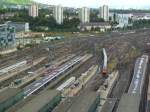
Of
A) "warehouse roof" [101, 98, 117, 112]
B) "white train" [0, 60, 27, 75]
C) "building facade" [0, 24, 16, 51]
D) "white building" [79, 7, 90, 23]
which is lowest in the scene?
"white train" [0, 60, 27, 75]

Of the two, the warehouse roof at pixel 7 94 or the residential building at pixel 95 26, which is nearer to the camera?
the warehouse roof at pixel 7 94

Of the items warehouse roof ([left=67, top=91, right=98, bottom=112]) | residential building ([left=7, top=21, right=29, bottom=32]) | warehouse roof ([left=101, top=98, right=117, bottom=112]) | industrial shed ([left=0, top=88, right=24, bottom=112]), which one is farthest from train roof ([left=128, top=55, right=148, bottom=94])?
residential building ([left=7, top=21, right=29, bottom=32])

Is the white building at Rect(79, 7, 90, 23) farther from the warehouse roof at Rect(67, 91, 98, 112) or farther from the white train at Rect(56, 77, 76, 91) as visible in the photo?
the warehouse roof at Rect(67, 91, 98, 112)

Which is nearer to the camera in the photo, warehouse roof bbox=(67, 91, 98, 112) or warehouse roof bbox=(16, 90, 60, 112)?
warehouse roof bbox=(67, 91, 98, 112)

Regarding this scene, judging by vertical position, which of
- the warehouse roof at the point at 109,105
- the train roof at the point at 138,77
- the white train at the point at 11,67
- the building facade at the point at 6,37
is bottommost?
the white train at the point at 11,67

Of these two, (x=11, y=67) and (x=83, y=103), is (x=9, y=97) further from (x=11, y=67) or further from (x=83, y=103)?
(x=11, y=67)

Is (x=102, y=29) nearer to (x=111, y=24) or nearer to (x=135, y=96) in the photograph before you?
(x=111, y=24)

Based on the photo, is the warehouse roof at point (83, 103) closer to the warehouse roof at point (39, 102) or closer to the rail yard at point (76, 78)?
the rail yard at point (76, 78)

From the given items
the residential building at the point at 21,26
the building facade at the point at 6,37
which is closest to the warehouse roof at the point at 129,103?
the building facade at the point at 6,37

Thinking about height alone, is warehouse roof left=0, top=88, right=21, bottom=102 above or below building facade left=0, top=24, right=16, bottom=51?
below
